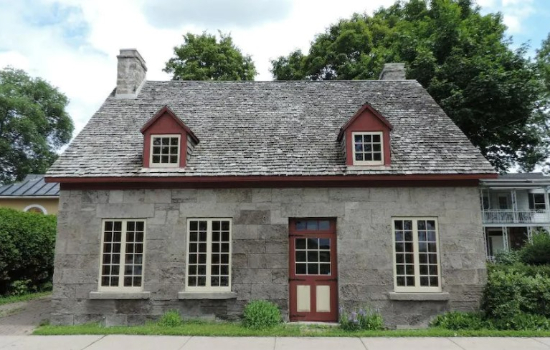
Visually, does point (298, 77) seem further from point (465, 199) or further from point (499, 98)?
point (465, 199)

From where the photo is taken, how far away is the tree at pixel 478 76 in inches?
761

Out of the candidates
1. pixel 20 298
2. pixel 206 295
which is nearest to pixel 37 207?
pixel 20 298

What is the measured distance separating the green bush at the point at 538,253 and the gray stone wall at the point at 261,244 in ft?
23.1

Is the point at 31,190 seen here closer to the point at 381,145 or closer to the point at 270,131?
the point at 270,131

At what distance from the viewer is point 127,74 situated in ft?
46.8

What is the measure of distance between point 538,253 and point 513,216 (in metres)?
13.2

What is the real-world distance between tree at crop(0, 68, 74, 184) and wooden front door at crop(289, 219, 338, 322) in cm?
3944

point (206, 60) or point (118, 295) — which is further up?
point (206, 60)

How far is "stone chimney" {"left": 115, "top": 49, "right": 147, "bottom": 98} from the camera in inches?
560

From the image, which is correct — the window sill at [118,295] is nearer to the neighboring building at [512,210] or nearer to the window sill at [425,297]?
the window sill at [425,297]

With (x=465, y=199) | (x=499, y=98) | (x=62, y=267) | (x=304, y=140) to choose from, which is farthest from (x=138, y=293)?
(x=499, y=98)

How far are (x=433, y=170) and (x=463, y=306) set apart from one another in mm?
3581

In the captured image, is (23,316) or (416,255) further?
(23,316)

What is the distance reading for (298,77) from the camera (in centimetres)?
2972
